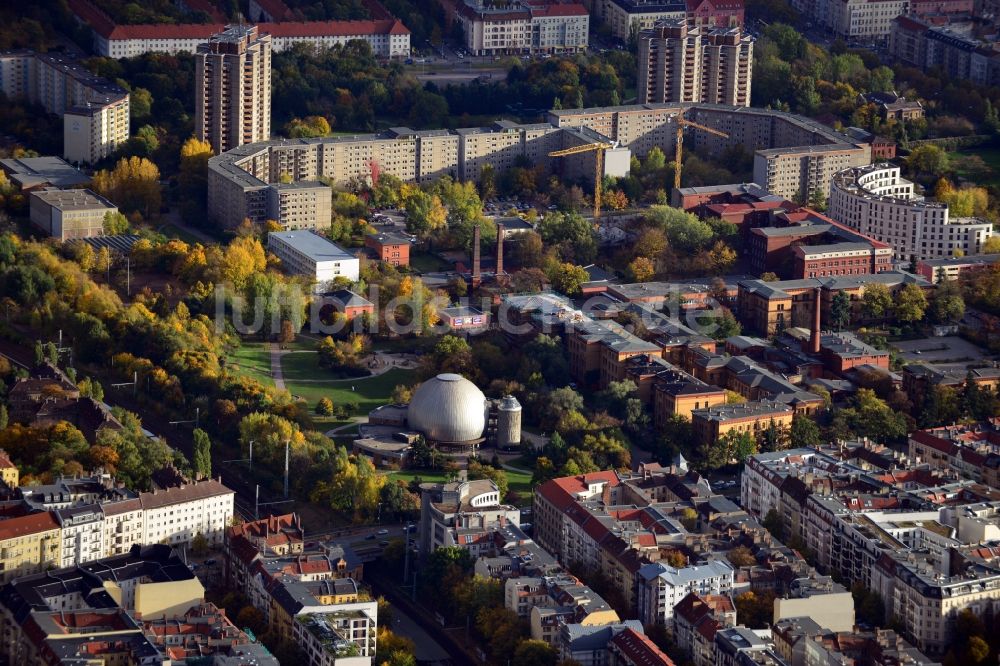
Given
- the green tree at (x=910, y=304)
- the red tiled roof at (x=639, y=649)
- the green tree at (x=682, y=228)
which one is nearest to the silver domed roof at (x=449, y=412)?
the red tiled roof at (x=639, y=649)

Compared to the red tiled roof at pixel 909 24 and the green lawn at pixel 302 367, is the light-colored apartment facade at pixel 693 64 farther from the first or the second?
the green lawn at pixel 302 367

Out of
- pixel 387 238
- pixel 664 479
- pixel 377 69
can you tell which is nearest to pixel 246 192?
pixel 387 238

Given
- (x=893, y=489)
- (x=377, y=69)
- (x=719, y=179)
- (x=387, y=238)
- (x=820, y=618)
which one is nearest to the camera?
(x=820, y=618)

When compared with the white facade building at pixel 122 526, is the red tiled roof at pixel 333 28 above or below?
above

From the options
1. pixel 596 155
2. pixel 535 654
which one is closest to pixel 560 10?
pixel 596 155

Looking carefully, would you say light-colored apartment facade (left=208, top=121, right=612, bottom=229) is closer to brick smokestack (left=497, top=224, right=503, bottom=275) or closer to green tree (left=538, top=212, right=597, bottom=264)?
brick smokestack (left=497, top=224, right=503, bottom=275)

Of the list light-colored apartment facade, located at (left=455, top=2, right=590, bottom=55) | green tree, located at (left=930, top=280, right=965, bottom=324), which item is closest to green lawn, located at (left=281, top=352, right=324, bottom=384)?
green tree, located at (left=930, top=280, right=965, bottom=324)

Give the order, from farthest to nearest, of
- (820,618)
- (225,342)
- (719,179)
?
(719,179) < (225,342) < (820,618)

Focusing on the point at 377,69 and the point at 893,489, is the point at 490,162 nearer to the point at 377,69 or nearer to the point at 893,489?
the point at 377,69
